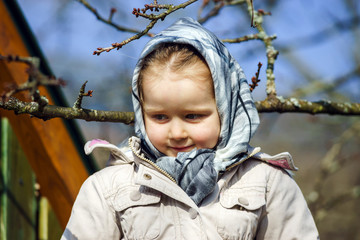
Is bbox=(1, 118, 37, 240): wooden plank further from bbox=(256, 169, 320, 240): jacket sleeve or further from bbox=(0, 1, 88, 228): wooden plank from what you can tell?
bbox=(256, 169, 320, 240): jacket sleeve

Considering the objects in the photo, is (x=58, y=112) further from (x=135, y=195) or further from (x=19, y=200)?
(x=19, y=200)

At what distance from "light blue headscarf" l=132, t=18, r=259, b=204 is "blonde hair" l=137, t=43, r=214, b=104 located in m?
0.02

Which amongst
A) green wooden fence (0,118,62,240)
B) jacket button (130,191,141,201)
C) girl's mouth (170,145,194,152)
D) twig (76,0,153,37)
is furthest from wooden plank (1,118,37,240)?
girl's mouth (170,145,194,152)

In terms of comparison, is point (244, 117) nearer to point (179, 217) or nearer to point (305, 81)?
point (179, 217)

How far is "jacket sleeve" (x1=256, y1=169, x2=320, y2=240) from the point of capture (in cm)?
202

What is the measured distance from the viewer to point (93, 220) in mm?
1966

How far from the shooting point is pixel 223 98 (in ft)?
6.59

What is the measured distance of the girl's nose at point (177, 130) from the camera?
1.97 metres

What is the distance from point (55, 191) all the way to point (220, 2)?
55.2 inches

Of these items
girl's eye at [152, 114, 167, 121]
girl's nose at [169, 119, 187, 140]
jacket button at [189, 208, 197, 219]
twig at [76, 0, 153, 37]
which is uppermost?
twig at [76, 0, 153, 37]

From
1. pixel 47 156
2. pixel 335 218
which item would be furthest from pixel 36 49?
pixel 335 218

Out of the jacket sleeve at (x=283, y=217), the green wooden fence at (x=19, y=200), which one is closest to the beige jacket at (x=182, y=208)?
the jacket sleeve at (x=283, y=217)

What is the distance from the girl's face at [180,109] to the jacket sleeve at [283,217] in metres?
0.31

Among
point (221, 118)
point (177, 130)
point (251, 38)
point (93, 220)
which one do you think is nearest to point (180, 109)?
point (177, 130)
